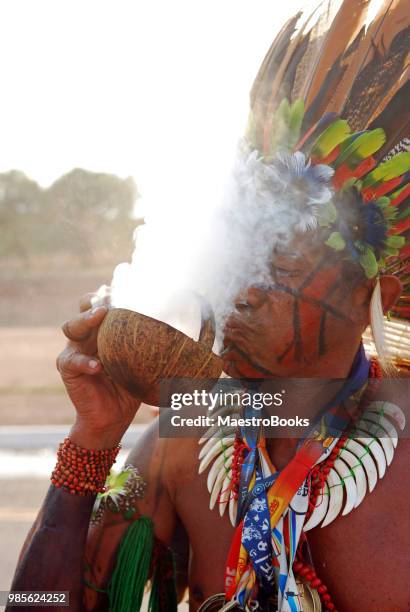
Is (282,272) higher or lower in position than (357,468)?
higher

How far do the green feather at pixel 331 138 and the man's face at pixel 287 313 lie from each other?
Answer: 0.22 m

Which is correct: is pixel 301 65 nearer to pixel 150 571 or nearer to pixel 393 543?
pixel 393 543

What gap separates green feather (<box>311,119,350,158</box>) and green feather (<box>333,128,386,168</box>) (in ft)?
0.08

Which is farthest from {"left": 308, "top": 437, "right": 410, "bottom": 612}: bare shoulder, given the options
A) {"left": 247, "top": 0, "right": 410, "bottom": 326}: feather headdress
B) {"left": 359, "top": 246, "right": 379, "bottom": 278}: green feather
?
{"left": 247, "top": 0, "right": 410, "bottom": 326}: feather headdress

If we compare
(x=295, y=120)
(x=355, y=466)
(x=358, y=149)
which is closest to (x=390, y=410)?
(x=355, y=466)

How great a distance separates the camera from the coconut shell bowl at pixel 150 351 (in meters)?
1.97

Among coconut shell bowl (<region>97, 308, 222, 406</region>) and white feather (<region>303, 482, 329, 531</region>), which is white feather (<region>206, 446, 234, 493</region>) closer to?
white feather (<region>303, 482, 329, 531</region>)

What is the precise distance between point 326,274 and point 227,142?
45cm

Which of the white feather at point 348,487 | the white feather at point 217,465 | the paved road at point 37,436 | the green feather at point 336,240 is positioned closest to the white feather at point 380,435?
the white feather at point 348,487

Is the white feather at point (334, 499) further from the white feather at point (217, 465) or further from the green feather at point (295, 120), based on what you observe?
the green feather at point (295, 120)

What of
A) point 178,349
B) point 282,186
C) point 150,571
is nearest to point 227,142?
point 282,186

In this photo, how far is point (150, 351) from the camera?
6.48 feet

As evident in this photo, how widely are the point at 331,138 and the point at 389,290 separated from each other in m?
0.41

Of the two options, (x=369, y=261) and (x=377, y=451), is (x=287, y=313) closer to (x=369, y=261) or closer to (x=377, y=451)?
(x=369, y=261)
